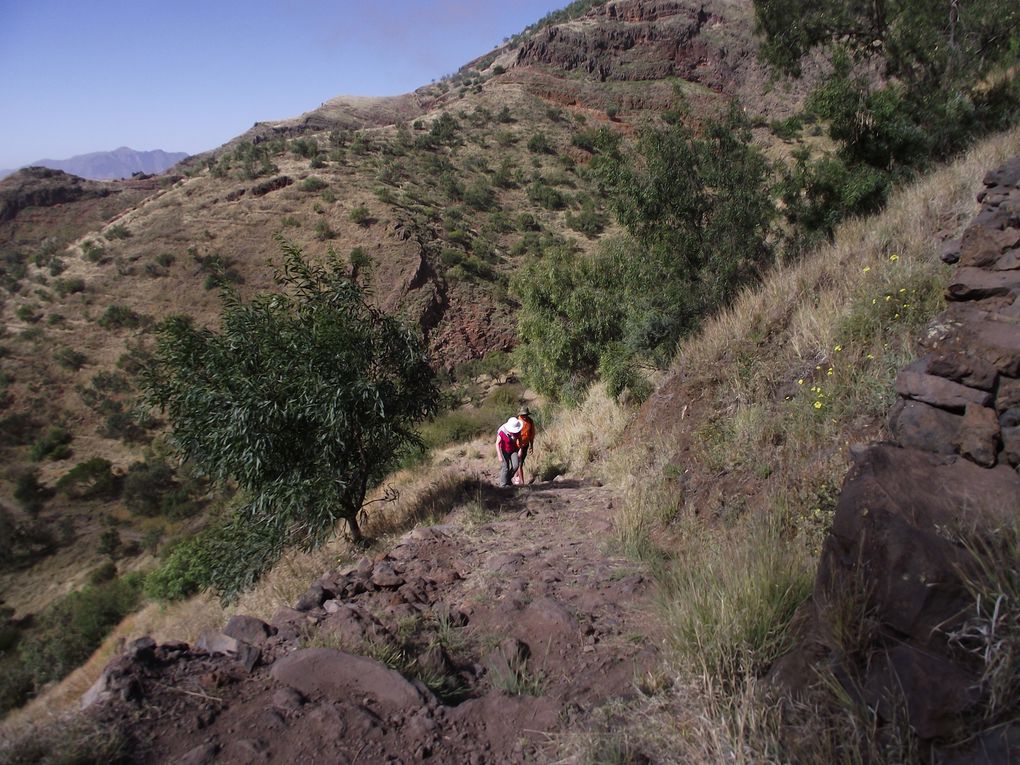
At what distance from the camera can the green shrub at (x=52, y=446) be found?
71.5 ft

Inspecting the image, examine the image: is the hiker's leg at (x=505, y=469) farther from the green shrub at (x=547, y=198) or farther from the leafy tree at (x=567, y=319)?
the green shrub at (x=547, y=198)

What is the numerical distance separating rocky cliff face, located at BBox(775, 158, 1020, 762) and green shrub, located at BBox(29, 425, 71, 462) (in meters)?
25.2

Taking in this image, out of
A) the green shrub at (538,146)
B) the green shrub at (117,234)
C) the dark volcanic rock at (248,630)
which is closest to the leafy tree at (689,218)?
the dark volcanic rock at (248,630)

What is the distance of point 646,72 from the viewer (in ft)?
185

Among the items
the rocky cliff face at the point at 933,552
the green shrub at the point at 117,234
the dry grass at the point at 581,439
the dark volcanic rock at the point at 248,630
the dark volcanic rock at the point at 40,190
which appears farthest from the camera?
the dark volcanic rock at the point at 40,190

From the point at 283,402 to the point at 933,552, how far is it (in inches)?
270

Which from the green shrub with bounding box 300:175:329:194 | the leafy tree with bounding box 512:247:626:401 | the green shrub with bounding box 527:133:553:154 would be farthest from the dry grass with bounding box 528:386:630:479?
the green shrub with bounding box 527:133:553:154

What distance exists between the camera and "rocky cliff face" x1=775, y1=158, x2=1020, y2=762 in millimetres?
2281

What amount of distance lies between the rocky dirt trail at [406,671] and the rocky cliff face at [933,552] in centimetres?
118

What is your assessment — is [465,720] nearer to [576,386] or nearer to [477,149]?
[576,386]

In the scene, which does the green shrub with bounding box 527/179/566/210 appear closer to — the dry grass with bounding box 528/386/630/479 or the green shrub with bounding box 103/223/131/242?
the green shrub with bounding box 103/223/131/242

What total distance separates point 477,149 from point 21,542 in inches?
1312

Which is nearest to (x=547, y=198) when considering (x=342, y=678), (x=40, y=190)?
(x=342, y=678)

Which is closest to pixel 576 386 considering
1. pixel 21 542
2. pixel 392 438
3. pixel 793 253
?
pixel 793 253
